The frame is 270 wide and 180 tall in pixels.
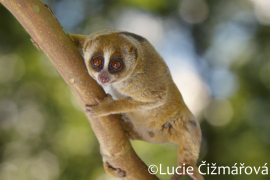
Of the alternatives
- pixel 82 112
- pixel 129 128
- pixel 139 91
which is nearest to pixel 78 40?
pixel 139 91

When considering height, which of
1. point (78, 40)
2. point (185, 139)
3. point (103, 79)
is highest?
point (78, 40)

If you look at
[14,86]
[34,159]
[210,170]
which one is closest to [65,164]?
[34,159]

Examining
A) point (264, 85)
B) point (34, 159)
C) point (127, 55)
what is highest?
point (127, 55)

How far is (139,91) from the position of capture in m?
2.47

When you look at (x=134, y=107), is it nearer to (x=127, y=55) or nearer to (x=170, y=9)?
(x=127, y=55)

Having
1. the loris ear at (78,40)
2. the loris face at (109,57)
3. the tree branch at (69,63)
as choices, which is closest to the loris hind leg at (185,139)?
the tree branch at (69,63)

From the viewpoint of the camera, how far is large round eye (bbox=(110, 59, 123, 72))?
2.22 meters

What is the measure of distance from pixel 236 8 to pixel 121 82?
444cm

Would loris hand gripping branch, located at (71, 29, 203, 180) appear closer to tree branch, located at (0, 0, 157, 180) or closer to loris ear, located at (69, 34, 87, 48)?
loris ear, located at (69, 34, 87, 48)

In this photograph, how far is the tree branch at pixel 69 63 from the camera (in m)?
1.96

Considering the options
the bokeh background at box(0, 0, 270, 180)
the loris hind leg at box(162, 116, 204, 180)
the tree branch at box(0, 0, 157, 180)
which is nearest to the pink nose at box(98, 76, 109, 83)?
the tree branch at box(0, 0, 157, 180)

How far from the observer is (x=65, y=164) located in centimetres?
522

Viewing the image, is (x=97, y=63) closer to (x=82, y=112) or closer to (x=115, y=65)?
(x=115, y=65)

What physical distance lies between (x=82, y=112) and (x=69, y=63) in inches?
134
